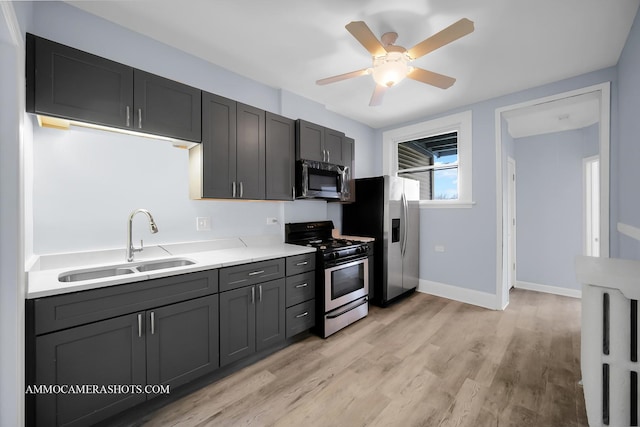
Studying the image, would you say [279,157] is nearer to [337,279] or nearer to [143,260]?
[337,279]

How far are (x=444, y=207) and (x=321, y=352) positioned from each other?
8.91 ft

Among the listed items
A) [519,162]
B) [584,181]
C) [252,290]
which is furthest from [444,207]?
[252,290]

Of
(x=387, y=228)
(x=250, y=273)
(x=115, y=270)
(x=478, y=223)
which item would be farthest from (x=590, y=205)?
Answer: (x=115, y=270)

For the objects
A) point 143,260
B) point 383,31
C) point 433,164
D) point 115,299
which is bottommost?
point 115,299

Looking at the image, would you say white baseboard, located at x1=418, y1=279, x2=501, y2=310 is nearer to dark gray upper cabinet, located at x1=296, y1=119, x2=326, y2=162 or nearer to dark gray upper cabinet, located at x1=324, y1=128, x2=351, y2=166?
dark gray upper cabinet, located at x1=324, y1=128, x2=351, y2=166

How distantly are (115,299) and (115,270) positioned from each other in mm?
495

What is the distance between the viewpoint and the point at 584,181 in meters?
3.83

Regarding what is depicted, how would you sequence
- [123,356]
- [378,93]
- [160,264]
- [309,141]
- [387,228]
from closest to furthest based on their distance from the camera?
[123,356] → [160,264] → [378,93] → [309,141] → [387,228]

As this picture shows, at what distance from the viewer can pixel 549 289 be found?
4113mm

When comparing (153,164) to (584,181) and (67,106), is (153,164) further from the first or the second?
(584,181)

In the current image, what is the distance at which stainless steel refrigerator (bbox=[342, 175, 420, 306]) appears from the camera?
3461 millimetres

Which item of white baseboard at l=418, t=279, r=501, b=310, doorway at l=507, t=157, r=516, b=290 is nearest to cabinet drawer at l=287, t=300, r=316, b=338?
white baseboard at l=418, t=279, r=501, b=310

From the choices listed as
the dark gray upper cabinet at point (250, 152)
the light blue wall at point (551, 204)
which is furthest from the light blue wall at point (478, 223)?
the dark gray upper cabinet at point (250, 152)

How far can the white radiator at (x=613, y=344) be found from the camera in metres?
1.28
